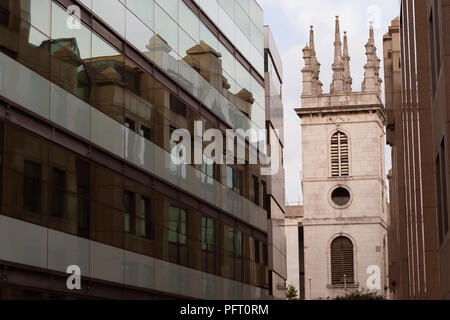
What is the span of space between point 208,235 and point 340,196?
79627mm

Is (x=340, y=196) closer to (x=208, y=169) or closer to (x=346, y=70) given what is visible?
(x=346, y=70)

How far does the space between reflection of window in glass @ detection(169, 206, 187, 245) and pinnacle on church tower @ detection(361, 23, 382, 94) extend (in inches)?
3235

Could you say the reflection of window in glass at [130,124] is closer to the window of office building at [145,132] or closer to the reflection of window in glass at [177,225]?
the window of office building at [145,132]

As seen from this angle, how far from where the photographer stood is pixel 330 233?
114 meters

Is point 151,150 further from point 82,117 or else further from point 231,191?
point 231,191

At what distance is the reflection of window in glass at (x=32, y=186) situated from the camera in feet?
71.2

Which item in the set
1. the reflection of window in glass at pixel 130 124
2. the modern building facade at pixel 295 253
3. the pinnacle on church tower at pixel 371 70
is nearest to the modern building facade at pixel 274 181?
the reflection of window in glass at pixel 130 124

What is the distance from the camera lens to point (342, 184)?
11450 cm

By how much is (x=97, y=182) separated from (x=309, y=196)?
89446mm

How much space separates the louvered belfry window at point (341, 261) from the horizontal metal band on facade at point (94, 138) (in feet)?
247

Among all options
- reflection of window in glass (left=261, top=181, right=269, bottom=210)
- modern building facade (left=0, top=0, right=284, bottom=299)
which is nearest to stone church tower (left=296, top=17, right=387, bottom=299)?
reflection of window in glass (left=261, top=181, right=269, bottom=210)

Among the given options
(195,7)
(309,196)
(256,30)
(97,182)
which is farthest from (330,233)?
(97,182)

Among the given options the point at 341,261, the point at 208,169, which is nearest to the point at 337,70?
the point at 341,261

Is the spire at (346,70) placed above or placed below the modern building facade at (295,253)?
above
